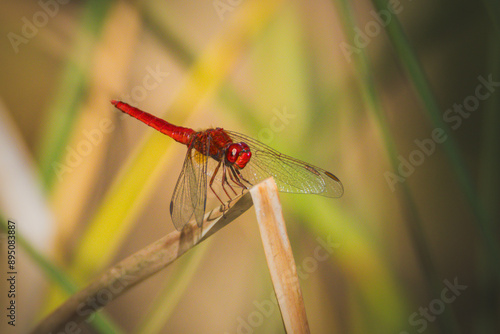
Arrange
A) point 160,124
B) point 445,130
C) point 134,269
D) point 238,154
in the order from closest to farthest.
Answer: point 134,269 → point 238,154 → point 160,124 → point 445,130

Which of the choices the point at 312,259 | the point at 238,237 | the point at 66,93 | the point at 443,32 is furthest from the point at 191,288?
the point at 443,32

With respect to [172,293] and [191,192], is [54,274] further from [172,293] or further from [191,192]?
[191,192]

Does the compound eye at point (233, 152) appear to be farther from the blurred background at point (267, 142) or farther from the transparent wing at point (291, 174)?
the blurred background at point (267, 142)

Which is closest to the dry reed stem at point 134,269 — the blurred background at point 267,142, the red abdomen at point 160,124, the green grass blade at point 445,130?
the red abdomen at point 160,124

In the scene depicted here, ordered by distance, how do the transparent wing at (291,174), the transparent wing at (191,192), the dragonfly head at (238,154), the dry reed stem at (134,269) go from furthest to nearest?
the transparent wing at (291,174) < the dragonfly head at (238,154) < the transparent wing at (191,192) < the dry reed stem at (134,269)

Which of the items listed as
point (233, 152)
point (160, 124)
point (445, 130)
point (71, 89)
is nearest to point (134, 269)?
point (233, 152)
